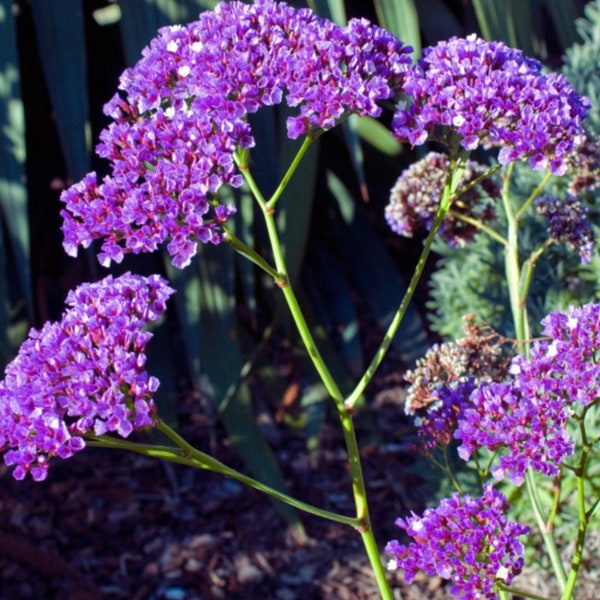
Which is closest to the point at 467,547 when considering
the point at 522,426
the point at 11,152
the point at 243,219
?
the point at 522,426

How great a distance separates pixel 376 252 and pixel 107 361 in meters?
2.14

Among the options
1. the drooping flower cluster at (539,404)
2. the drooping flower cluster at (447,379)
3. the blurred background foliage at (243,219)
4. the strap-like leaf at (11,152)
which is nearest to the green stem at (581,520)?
the drooping flower cluster at (539,404)

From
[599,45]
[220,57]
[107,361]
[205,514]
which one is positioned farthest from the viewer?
[205,514]

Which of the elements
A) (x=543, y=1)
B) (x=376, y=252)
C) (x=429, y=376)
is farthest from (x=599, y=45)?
(x=429, y=376)

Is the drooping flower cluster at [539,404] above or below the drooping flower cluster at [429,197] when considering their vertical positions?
below

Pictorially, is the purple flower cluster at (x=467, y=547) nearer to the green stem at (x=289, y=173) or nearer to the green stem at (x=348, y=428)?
the green stem at (x=348, y=428)

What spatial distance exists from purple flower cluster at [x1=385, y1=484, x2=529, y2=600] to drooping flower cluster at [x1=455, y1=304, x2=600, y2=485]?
46mm

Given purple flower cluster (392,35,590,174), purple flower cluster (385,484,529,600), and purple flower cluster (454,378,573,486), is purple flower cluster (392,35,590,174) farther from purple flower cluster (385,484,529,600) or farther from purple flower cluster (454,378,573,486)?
purple flower cluster (385,484,529,600)

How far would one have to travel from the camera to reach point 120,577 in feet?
8.42

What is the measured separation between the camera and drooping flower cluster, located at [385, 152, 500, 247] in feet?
5.09

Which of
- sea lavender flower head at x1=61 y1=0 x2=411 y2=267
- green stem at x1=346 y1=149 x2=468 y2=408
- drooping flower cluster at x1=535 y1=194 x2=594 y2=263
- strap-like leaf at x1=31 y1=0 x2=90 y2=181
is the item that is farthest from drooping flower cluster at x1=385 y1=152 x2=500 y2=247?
strap-like leaf at x1=31 y1=0 x2=90 y2=181

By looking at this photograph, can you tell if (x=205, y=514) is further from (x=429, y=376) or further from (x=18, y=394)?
(x=18, y=394)

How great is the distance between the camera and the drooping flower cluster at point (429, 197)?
1552 mm

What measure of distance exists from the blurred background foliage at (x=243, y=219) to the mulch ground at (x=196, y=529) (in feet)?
0.62
